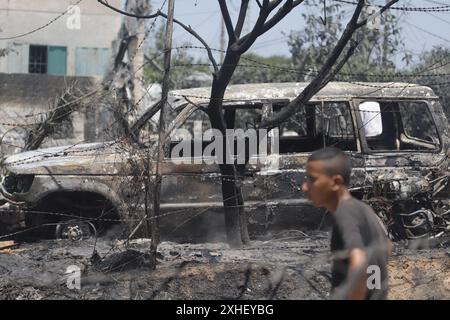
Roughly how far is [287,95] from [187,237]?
2.02 m

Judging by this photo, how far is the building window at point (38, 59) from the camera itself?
21.3 m

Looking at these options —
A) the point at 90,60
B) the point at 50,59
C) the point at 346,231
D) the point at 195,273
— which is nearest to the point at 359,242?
the point at 346,231

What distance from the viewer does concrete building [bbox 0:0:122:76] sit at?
21078 millimetres

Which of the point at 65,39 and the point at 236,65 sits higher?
the point at 65,39

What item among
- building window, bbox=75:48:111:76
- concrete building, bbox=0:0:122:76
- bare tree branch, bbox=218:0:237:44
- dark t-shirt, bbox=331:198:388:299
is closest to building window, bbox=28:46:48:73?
concrete building, bbox=0:0:122:76

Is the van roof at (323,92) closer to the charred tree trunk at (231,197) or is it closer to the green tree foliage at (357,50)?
the charred tree trunk at (231,197)

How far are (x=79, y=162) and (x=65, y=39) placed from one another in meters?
15.4

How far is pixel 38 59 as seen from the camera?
2148 centimetres

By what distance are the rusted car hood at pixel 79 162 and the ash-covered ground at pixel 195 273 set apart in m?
0.85

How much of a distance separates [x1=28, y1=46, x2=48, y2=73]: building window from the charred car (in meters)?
14.5

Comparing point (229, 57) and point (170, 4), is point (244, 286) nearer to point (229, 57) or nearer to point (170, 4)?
point (229, 57)

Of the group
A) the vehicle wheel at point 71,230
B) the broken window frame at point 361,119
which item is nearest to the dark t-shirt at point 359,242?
the broken window frame at point 361,119

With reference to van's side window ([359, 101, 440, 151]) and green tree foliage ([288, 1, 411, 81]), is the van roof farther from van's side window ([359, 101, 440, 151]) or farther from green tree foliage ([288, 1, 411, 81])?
green tree foliage ([288, 1, 411, 81])

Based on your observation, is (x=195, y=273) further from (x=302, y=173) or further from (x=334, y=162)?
(x=334, y=162)
